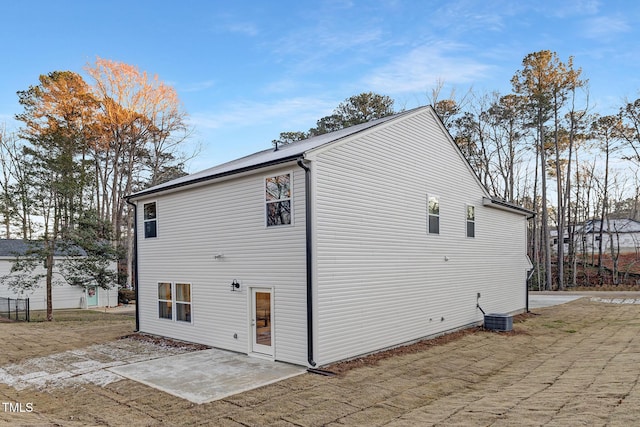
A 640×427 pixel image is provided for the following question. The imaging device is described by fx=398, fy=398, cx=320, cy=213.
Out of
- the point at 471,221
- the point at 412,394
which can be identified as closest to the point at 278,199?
the point at 412,394

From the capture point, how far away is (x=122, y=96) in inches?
968

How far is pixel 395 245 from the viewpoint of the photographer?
10.1 m

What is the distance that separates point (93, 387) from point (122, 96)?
2196cm

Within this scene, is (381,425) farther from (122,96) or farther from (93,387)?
(122,96)

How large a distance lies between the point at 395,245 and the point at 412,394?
4.17 meters

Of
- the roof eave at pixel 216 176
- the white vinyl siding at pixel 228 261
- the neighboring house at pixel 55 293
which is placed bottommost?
the neighboring house at pixel 55 293

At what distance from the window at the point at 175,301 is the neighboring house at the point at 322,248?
1.8 inches

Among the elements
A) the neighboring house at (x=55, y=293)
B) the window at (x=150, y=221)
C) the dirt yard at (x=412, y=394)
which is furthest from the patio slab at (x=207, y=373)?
the neighboring house at (x=55, y=293)

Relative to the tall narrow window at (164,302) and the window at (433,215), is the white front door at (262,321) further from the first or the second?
the window at (433,215)

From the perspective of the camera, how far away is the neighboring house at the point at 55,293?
808 inches

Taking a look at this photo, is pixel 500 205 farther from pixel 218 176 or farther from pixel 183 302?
pixel 183 302

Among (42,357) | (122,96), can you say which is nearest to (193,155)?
(122,96)

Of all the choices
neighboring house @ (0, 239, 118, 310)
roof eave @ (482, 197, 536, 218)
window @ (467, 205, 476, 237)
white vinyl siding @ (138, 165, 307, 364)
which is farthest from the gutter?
neighboring house @ (0, 239, 118, 310)

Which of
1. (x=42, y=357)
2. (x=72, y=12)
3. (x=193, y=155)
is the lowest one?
(x=42, y=357)
